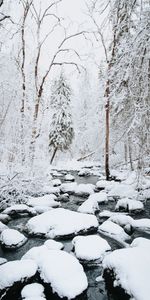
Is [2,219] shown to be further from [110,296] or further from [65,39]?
[65,39]

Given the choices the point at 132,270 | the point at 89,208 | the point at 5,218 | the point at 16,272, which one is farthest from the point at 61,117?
the point at 132,270

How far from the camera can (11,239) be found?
19.1ft

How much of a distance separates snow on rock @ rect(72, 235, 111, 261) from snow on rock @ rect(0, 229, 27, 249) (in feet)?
4.15

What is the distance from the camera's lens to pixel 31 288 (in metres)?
4.08

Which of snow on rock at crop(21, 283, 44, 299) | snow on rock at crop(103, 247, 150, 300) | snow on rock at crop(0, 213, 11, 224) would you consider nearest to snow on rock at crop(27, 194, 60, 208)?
snow on rock at crop(0, 213, 11, 224)

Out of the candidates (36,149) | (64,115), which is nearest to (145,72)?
(36,149)

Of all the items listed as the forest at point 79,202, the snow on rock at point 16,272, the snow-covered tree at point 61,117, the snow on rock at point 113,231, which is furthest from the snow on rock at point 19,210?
the snow-covered tree at point 61,117

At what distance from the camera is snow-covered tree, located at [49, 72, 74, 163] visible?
21469mm

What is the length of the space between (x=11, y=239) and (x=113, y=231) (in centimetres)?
245

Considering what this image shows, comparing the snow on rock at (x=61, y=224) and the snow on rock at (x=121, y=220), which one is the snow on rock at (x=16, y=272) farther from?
A: the snow on rock at (x=121, y=220)

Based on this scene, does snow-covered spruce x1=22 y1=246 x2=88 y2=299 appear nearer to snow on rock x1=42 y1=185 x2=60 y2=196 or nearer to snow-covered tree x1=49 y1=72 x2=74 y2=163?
snow on rock x1=42 y1=185 x2=60 y2=196

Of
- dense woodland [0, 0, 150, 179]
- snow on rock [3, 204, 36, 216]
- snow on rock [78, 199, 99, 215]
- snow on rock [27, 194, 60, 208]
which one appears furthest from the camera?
snow on rock [27, 194, 60, 208]

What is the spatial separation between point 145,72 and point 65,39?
33.9 ft

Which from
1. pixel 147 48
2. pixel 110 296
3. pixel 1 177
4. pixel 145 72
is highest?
pixel 147 48
